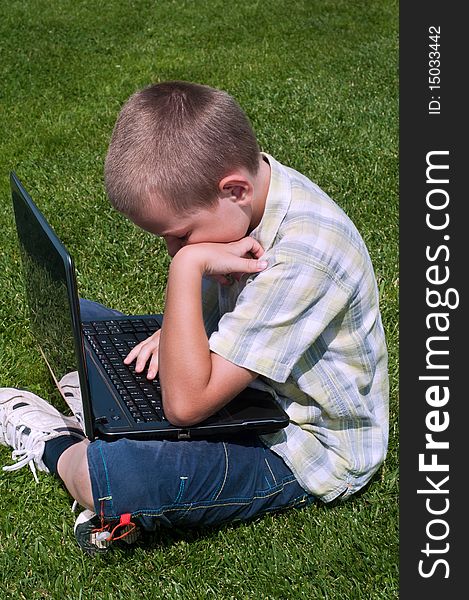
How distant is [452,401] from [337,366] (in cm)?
59

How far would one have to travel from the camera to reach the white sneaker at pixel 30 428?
3264 millimetres

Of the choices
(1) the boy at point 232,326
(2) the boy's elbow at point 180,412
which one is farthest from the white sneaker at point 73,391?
(2) the boy's elbow at point 180,412

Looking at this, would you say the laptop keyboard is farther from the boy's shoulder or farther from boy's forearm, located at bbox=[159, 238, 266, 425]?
the boy's shoulder

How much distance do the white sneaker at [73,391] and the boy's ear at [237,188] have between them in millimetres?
652

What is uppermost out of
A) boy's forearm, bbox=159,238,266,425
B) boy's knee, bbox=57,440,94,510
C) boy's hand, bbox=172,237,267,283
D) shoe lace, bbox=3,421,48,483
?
boy's hand, bbox=172,237,267,283

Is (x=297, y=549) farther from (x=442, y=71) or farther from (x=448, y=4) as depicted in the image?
(x=448, y=4)

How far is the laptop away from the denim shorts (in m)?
0.05

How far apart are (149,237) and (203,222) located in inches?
88.5

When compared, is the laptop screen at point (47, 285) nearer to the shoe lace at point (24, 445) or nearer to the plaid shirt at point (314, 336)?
the shoe lace at point (24, 445)

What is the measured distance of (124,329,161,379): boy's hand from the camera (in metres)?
3.17

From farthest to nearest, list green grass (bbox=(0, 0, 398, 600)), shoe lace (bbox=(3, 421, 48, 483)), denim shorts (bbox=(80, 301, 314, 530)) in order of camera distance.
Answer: shoe lace (bbox=(3, 421, 48, 483))
green grass (bbox=(0, 0, 398, 600))
denim shorts (bbox=(80, 301, 314, 530))

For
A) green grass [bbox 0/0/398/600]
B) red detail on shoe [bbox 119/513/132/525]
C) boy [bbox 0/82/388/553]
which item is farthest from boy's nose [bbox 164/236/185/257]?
green grass [bbox 0/0/398/600]

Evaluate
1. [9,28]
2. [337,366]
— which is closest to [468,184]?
[337,366]

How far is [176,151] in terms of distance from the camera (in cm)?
268
